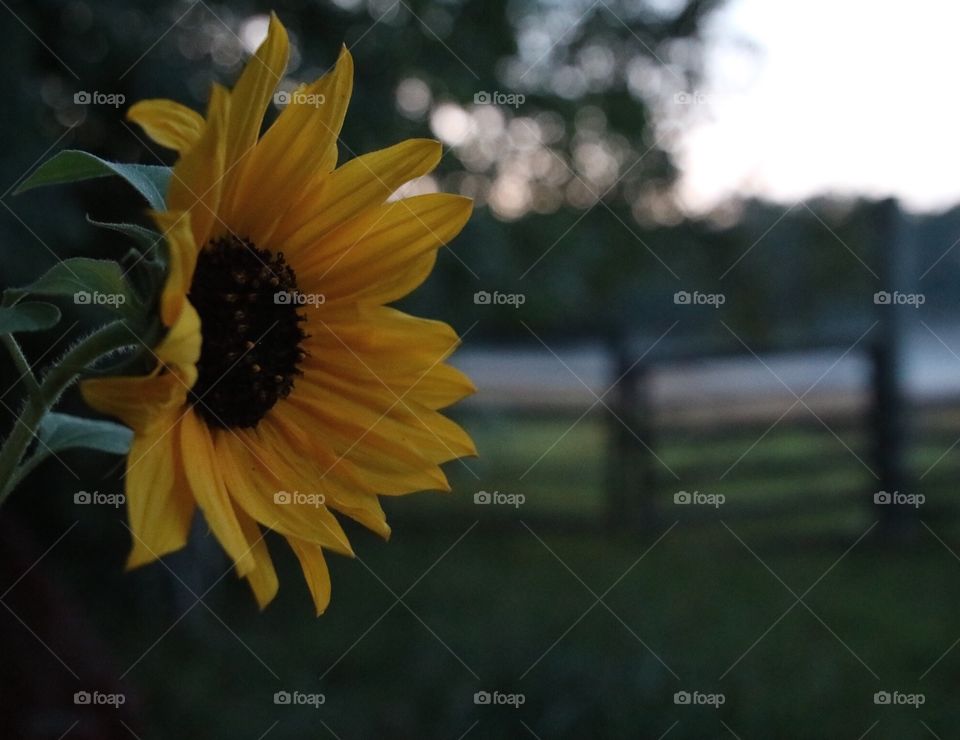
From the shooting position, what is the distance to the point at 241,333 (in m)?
0.47

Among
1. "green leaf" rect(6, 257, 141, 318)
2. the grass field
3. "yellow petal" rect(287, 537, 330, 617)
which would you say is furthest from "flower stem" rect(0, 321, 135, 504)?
the grass field

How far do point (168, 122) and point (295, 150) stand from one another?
0.19 ft

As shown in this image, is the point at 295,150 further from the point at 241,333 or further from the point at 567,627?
the point at 567,627

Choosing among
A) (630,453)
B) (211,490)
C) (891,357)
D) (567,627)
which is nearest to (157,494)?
(211,490)

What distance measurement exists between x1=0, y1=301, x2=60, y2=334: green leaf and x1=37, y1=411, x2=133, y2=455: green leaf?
3.5 inches

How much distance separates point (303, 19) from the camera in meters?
1.83

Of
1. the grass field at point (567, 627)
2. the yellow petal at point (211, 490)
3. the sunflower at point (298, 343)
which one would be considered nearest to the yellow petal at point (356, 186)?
the sunflower at point (298, 343)

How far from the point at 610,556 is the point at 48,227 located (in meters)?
2.04

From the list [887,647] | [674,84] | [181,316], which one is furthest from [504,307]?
[181,316]

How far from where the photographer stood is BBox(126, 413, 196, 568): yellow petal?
360mm

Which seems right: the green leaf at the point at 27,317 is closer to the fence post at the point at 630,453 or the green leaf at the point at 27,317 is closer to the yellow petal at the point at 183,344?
the yellow petal at the point at 183,344

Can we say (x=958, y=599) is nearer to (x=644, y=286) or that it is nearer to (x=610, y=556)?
(x=610, y=556)

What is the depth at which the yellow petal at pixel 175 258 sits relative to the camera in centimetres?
34

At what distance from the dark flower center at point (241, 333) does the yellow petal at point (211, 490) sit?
0.02 m
